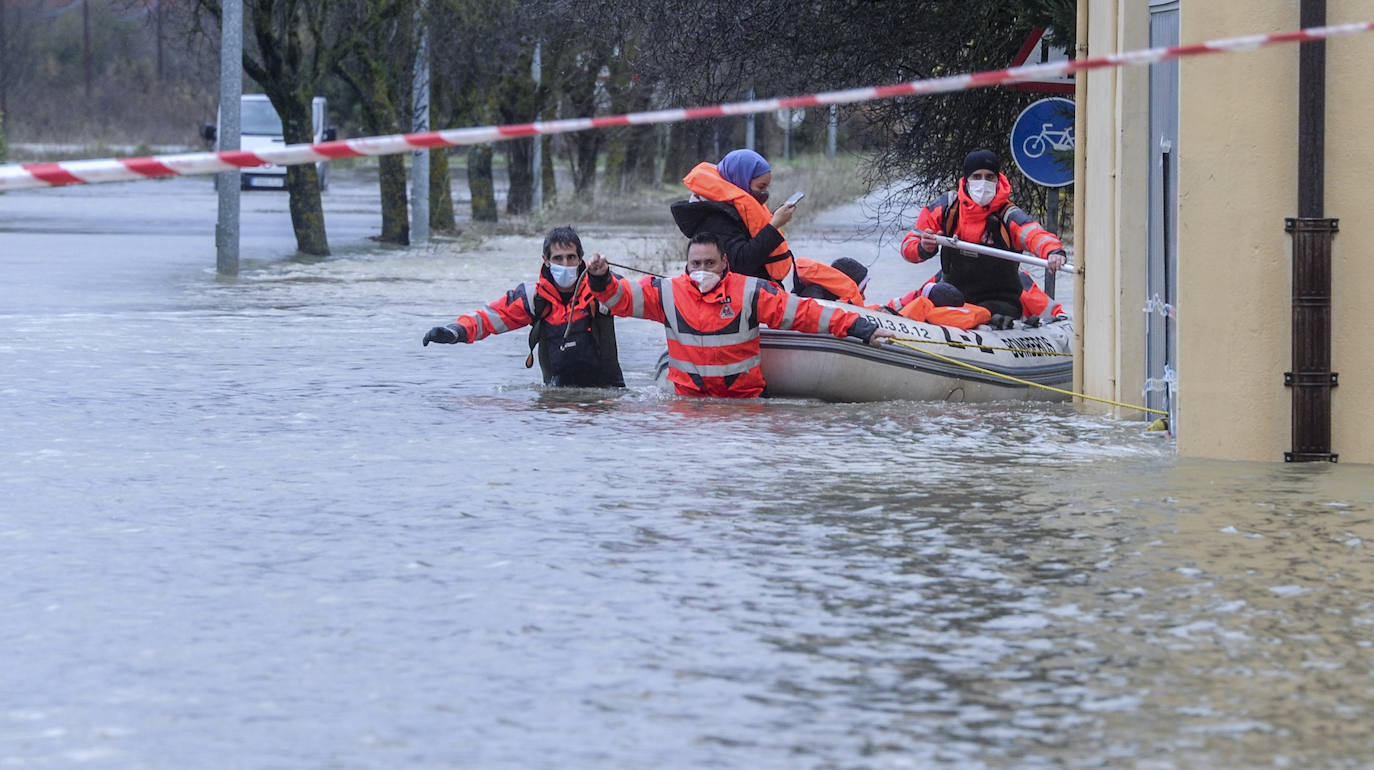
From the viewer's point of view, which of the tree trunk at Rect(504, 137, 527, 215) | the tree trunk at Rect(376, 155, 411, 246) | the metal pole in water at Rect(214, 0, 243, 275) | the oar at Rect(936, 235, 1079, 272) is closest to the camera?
the oar at Rect(936, 235, 1079, 272)

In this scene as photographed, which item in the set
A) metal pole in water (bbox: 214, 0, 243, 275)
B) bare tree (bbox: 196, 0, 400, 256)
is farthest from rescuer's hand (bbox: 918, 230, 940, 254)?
bare tree (bbox: 196, 0, 400, 256)

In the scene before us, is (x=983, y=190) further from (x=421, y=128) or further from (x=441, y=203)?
(x=441, y=203)

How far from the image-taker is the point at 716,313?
11312 millimetres

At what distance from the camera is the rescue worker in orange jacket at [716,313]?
37.0 feet

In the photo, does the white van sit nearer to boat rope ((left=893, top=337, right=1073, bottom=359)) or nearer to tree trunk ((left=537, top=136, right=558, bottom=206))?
tree trunk ((left=537, top=136, right=558, bottom=206))

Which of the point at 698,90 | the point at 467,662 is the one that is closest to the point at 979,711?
the point at 467,662

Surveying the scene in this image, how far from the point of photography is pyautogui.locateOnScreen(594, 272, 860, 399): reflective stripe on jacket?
11305 mm

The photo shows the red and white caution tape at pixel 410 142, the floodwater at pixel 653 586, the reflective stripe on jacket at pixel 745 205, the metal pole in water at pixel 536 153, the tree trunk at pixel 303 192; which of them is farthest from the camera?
the metal pole in water at pixel 536 153

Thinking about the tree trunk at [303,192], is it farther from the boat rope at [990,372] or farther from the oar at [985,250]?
the boat rope at [990,372]

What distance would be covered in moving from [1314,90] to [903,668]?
428 centimetres

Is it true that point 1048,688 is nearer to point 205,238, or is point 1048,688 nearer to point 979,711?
point 979,711

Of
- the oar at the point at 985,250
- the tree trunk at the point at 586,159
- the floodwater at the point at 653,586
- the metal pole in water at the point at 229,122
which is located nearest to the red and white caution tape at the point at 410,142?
the floodwater at the point at 653,586

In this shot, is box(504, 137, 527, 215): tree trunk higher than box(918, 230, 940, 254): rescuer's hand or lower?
higher

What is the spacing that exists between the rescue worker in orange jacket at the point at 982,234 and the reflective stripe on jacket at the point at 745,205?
3.31 feet
